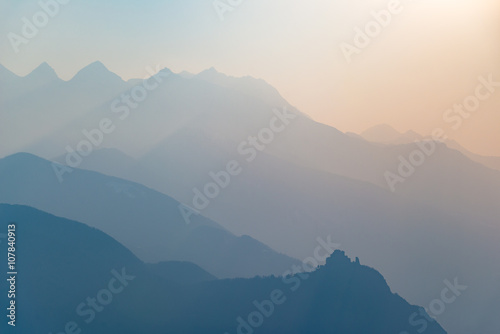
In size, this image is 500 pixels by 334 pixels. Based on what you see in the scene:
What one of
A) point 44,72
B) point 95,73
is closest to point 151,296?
point 95,73

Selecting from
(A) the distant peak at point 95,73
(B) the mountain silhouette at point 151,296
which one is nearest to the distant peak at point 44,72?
(A) the distant peak at point 95,73

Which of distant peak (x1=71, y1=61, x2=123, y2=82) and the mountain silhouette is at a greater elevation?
distant peak (x1=71, y1=61, x2=123, y2=82)

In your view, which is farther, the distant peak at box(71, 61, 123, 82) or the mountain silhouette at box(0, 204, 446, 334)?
the distant peak at box(71, 61, 123, 82)

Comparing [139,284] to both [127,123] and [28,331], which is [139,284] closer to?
[28,331]

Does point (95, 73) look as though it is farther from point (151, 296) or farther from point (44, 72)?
point (151, 296)

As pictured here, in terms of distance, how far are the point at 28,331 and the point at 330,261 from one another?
202 cm

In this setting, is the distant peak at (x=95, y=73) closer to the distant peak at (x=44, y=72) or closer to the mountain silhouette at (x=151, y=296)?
the distant peak at (x=44, y=72)

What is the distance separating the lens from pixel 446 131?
300cm

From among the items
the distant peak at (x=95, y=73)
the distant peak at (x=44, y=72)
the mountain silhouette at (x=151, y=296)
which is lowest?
the mountain silhouette at (x=151, y=296)

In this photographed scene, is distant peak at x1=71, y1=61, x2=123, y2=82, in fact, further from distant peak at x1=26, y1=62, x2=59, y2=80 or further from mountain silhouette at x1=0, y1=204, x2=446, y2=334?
mountain silhouette at x1=0, y1=204, x2=446, y2=334

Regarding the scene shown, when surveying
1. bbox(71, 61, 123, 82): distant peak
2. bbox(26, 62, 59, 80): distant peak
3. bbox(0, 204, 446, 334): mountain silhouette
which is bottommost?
bbox(0, 204, 446, 334): mountain silhouette

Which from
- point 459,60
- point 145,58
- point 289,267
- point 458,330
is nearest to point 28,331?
point 289,267

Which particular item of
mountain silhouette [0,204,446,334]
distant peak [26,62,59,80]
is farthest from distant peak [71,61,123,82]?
mountain silhouette [0,204,446,334]

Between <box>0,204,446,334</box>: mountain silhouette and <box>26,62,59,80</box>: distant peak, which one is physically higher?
<box>26,62,59,80</box>: distant peak
